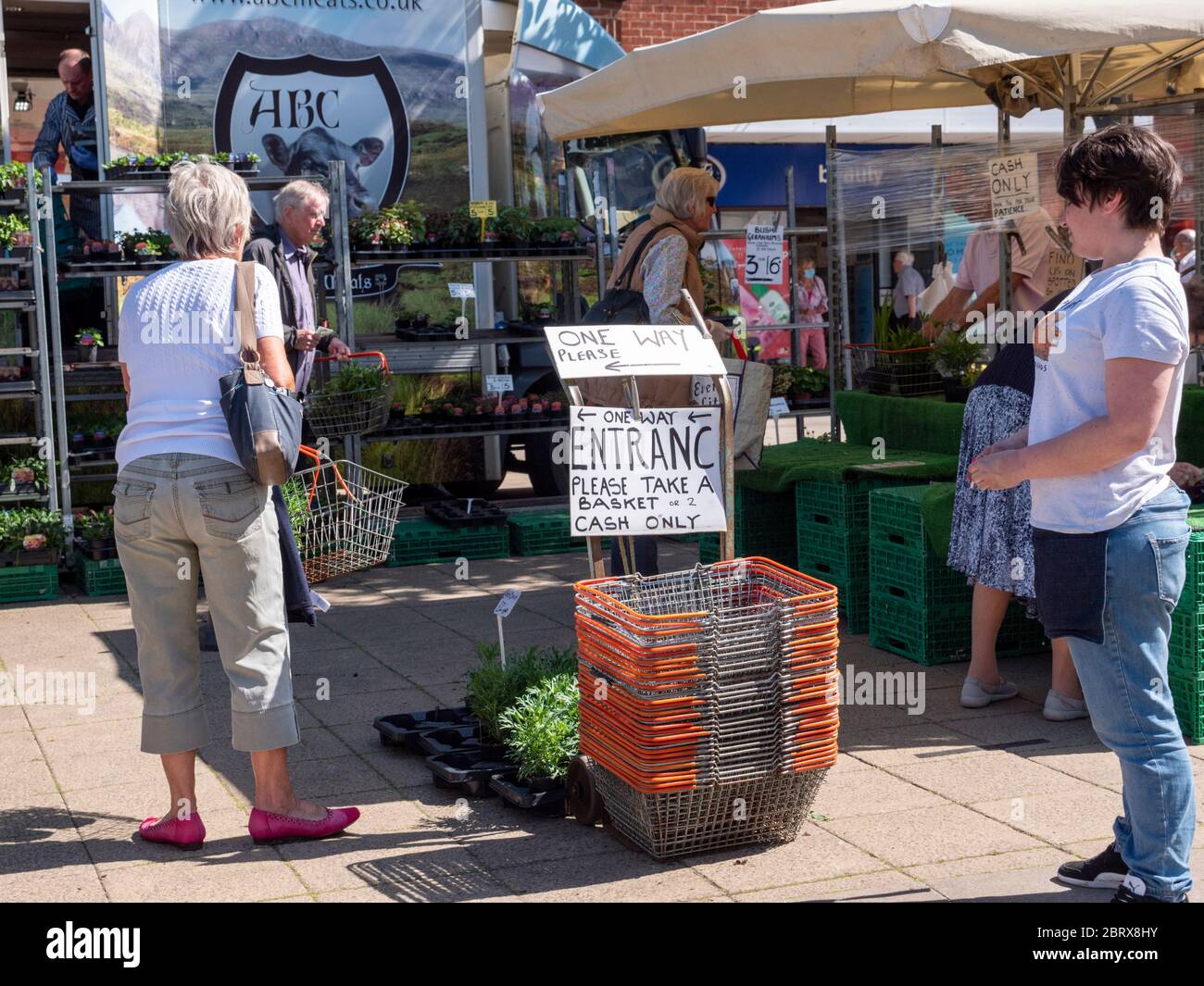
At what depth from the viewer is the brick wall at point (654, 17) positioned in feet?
52.5

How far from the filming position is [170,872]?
4113mm

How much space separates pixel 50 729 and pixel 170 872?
70.5 inches

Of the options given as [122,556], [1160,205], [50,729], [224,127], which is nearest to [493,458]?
[224,127]

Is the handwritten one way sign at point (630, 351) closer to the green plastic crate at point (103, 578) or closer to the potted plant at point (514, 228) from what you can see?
the green plastic crate at point (103, 578)

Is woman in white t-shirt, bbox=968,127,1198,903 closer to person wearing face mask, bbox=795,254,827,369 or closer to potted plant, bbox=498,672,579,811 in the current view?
potted plant, bbox=498,672,579,811

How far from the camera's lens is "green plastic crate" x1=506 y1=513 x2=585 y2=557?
367 inches

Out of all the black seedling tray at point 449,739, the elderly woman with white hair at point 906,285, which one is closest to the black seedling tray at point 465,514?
the black seedling tray at point 449,739

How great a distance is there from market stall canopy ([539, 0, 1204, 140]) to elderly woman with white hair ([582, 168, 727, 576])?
0.78 meters

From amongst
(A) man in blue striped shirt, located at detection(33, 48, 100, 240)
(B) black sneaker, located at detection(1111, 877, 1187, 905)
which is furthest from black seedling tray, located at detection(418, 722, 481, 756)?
(A) man in blue striped shirt, located at detection(33, 48, 100, 240)

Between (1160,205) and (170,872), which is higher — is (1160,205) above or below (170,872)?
above

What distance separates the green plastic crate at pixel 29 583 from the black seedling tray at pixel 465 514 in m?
2.35

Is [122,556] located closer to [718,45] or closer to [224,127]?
[718,45]

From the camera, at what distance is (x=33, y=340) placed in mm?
8703

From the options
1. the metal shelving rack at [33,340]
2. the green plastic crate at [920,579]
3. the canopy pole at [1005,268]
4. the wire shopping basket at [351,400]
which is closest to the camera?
the green plastic crate at [920,579]
